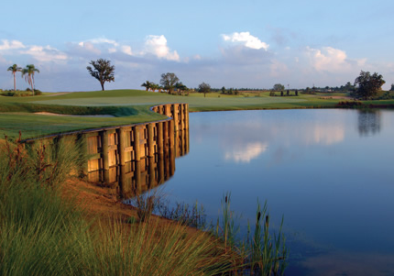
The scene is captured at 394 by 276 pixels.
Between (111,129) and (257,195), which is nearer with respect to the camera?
(257,195)

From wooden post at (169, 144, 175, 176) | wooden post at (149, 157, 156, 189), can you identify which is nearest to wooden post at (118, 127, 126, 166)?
wooden post at (149, 157, 156, 189)

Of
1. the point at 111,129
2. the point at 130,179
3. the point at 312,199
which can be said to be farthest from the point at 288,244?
the point at 111,129

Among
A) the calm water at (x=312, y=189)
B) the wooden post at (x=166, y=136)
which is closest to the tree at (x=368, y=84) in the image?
the calm water at (x=312, y=189)

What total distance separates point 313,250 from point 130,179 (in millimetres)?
8492

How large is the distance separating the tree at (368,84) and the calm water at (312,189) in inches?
2822

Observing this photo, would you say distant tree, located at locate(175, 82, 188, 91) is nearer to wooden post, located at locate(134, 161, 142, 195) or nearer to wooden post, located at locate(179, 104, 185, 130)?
wooden post, located at locate(179, 104, 185, 130)

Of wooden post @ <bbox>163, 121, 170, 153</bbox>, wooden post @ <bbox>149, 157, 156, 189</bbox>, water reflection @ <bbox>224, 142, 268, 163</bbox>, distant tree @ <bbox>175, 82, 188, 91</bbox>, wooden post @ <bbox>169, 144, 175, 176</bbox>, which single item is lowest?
water reflection @ <bbox>224, 142, 268, 163</bbox>

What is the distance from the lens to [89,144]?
46.6 feet

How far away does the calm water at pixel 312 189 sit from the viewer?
27.6 feet

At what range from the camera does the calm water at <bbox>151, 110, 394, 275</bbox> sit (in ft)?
27.6

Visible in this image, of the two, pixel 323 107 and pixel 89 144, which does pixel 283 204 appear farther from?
pixel 323 107

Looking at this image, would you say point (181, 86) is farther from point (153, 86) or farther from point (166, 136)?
point (166, 136)

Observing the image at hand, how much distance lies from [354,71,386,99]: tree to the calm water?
7169 centimetres

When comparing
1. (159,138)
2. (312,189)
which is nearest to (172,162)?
(159,138)
